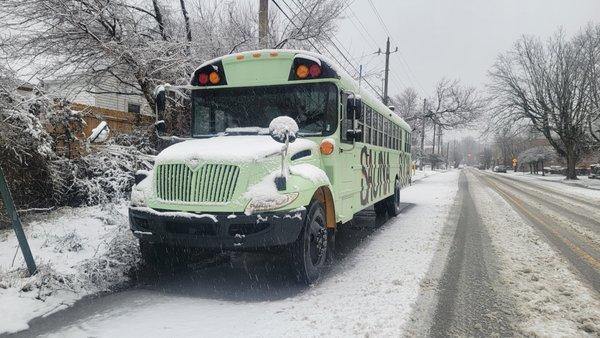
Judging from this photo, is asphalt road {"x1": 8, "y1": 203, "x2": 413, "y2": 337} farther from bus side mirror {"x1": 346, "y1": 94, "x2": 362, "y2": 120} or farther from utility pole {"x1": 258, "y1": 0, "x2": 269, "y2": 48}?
utility pole {"x1": 258, "y1": 0, "x2": 269, "y2": 48}

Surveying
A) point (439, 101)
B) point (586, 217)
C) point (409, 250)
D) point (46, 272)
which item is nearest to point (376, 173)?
point (409, 250)

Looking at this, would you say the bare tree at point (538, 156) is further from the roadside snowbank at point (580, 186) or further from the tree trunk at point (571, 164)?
the roadside snowbank at point (580, 186)

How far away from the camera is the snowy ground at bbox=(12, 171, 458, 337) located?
355 cm

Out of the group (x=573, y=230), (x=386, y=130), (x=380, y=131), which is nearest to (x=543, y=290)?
(x=380, y=131)

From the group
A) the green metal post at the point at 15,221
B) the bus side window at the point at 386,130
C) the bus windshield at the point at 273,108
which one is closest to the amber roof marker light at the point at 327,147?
the bus windshield at the point at 273,108

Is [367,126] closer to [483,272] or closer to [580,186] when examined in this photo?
[483,272]

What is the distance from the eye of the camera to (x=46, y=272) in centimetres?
440

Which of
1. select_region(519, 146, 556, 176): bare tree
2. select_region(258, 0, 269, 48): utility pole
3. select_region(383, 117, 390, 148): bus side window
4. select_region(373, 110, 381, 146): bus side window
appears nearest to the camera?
select_region(373, 110, 381, 146): bus side window

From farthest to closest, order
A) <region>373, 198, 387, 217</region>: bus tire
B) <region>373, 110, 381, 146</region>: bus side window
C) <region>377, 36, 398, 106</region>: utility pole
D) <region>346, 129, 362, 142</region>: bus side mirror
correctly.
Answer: <region>377, 36, 398, 106</region>: utility pole → <region>373, 198, 387, 217</region>: bus tire → <region>373, 110, 381, 146</region>: bus side window → <region>346, 129, 362, 142</region>: bus side mirror

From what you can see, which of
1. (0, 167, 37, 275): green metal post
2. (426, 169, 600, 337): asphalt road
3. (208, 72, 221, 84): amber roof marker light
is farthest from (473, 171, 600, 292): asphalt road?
(0, 167, 37, 275): green metal post

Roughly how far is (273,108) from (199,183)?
5.03 feet

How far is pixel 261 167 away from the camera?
4340 millimetres

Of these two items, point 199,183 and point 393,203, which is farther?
point 393,203

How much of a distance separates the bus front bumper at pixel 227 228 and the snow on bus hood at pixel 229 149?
568 mm
